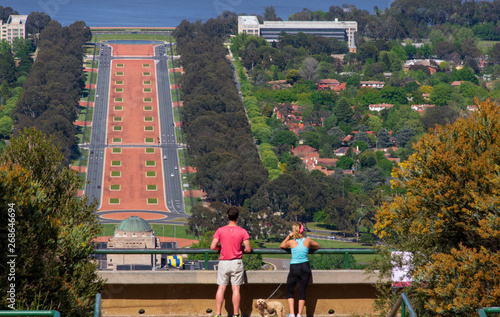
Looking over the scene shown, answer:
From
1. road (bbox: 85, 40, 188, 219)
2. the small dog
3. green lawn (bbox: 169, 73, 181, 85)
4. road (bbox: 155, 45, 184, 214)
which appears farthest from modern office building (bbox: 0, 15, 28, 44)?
the small dog

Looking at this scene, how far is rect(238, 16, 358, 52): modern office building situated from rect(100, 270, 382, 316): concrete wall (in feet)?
565

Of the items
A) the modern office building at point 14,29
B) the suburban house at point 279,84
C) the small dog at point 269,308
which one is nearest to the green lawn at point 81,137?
the suburban house at point 279,84

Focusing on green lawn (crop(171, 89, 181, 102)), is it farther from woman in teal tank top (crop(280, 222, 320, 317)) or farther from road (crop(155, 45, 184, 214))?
woman in teal tank top (crop(280, 222, 320, 317))

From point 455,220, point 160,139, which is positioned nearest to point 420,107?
point 160,139

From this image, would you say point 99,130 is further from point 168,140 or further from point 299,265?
point 299,265

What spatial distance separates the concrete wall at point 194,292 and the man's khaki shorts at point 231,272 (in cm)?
105

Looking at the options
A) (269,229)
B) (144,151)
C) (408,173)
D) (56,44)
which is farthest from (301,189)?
(408,173)

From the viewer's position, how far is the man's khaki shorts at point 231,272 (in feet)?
47.8

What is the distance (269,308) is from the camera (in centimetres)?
1468

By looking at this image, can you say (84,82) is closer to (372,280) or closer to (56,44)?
(56,44)

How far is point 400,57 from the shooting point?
174 meters

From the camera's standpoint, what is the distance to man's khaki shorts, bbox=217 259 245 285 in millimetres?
14555

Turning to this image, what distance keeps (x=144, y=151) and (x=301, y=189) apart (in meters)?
26.9

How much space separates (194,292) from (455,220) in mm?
4207
